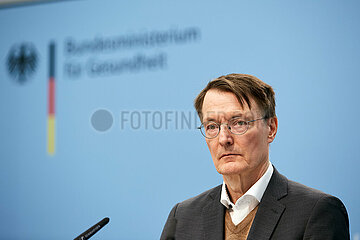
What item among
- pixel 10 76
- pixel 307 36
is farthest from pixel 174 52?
pixel 10 76

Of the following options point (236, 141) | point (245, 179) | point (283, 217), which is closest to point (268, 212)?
point (283, 217)

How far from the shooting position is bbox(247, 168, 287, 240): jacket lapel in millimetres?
1673

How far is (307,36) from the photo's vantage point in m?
2.99

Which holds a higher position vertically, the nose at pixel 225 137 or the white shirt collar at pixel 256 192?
the nose at pixel 225 137

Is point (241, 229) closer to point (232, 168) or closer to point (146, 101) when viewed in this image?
point (232, 168)

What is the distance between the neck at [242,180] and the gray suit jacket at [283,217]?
0.06 metres

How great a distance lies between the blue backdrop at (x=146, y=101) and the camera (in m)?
2.90

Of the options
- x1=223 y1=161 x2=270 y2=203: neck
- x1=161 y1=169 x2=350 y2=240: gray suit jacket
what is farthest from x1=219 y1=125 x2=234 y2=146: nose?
x1=161 y1=169 x2=350 y2=240: gray suit jacket

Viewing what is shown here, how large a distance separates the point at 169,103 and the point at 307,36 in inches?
44.5

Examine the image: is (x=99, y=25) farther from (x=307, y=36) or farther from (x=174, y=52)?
(x=307, y=36)

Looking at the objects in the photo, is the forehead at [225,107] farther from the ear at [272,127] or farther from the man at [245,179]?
the ear at [272,127]

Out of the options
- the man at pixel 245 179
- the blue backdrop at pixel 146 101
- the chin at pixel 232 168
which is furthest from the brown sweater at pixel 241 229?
the blue backdrop at pixel 146 101

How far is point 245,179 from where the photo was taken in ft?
5.99

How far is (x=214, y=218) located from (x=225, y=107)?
0.47 metres
